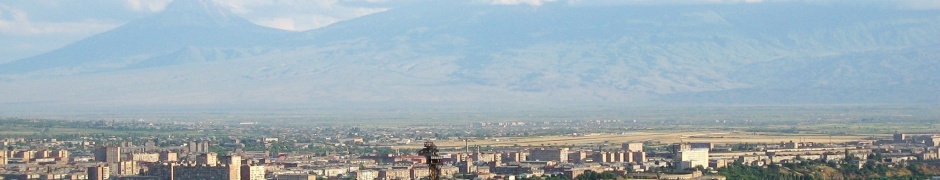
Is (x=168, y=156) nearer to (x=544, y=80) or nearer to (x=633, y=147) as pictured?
(x=633, y=147)

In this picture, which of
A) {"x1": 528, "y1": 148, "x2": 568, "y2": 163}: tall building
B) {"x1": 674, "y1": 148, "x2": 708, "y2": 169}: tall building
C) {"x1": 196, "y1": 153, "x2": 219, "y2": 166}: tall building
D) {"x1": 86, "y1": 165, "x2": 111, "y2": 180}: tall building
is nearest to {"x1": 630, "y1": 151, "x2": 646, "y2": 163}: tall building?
{"x1": 674, "y1": 148, "x2": 708, "y2": 169}: tall building

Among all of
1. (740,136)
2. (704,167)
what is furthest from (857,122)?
(704,167)

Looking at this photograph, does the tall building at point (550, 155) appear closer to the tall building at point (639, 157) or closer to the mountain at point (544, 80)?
the tall building at point (639, 157)

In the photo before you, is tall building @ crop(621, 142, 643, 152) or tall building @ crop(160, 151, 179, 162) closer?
tall building @ crop(160, 151, 179, 162)

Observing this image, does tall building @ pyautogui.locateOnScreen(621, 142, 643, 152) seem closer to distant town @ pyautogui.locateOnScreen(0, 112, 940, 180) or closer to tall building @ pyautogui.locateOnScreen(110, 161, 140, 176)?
distant town @ pyautogui.locateOnScreen(0, 112, 940, 180)

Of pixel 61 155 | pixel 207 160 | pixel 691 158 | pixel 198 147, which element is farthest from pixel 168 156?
pixel 691 158

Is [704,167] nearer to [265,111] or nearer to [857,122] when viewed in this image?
[857,122]

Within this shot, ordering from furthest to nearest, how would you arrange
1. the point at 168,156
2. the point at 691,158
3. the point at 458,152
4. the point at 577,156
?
the point at 458,152
the point at 168,156
the point at 577,156
the point at 691,158
